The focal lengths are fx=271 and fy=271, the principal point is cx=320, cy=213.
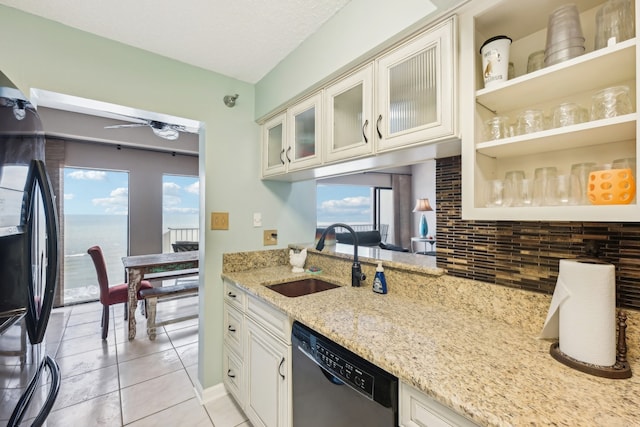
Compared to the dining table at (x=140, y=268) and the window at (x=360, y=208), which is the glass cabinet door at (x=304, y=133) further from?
the window at (x=360, y=208)

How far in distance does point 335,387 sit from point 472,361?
1.68 feet

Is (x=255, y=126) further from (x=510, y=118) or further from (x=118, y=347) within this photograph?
(x=118, y=347)

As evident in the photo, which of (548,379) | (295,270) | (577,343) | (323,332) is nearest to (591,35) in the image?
(577,343)

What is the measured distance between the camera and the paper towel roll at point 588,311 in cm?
75

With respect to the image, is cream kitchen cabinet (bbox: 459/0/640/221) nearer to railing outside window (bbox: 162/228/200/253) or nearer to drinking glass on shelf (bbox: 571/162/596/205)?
drinking glass on shelf (bbox: 571/162/596/205)

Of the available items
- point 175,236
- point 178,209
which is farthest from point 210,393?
point 178,209

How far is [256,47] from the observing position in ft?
5.74

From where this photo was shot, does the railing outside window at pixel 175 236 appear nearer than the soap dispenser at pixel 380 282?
No

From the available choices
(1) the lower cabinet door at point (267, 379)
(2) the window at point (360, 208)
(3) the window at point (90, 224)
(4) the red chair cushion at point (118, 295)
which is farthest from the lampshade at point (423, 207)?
(3) the window at point (90, 224)

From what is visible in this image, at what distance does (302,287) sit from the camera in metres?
1.93

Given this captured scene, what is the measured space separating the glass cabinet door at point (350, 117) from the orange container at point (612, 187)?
817mm

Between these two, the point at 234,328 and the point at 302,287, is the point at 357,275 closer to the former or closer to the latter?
the point at 302,287

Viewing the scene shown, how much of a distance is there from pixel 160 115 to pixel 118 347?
7.68 feet

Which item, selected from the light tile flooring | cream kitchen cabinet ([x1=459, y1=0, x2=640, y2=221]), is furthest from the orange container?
the light tile flooring
